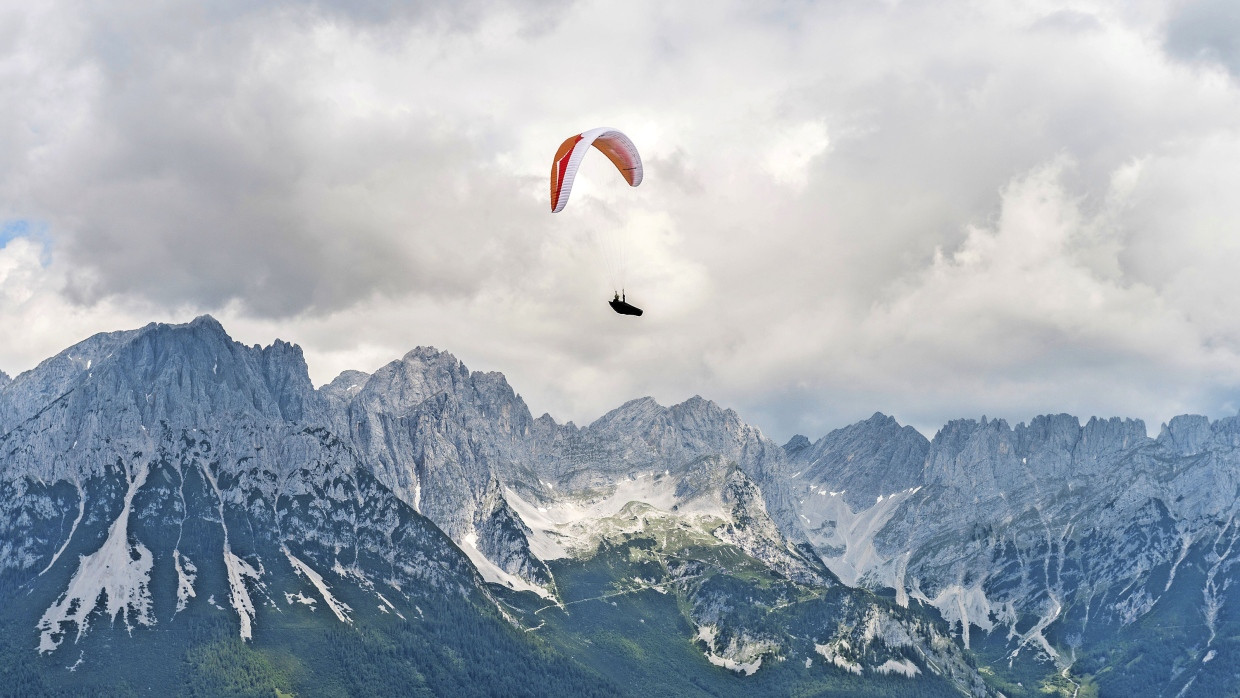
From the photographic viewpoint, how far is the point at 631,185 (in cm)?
19712

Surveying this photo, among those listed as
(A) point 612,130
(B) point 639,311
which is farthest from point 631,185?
(B) point 639,311

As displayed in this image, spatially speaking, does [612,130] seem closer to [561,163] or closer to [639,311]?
[561,163]

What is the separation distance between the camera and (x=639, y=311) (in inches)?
7077

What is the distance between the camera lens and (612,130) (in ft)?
615

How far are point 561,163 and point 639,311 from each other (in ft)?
81.1

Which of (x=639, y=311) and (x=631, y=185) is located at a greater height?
(x=631, y=185)

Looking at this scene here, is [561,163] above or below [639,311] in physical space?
above

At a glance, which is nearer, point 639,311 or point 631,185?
point 639,311

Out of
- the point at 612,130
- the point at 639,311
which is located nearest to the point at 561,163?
the point at 612,130

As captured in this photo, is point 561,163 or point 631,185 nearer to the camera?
point 561,163

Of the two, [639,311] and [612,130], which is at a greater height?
[612,130]

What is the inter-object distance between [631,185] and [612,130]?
12482 mm

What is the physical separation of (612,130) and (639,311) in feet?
96.7

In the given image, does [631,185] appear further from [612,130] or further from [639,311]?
[639,311]
